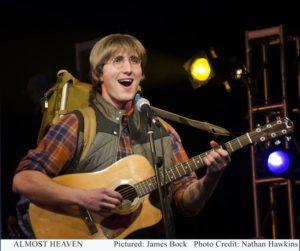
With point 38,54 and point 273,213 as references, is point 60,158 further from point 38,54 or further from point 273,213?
point 273,213

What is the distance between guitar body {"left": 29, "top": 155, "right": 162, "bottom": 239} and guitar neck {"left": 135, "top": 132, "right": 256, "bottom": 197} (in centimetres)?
3

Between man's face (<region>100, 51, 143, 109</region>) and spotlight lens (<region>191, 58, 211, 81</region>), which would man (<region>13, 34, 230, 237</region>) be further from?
spotlight lens (<region>191, 58, 211, 81</region>)

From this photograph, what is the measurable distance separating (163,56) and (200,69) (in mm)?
203

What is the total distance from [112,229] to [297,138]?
3.35ft

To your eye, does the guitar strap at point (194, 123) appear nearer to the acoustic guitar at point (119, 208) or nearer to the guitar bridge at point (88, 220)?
the acoustic guitar at point (119, 208)

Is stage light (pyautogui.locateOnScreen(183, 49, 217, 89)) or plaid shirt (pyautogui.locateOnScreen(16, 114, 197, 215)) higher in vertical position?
stage light (pyautogui.locateOnScreen(183, 49, 217, 89))

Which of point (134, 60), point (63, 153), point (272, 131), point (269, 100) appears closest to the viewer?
point (272, 131)

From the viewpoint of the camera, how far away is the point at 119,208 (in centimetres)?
306

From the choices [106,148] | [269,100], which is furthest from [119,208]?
[269,100]

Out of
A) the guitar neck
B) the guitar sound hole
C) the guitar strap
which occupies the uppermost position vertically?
the guitar strap

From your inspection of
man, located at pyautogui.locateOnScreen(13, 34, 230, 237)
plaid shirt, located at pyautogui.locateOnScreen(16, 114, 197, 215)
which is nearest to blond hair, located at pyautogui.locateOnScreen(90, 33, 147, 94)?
man, located at pyautogui.locateOnScreen(13, 34, 230, 237)

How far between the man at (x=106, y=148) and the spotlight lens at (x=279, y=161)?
0.43 metres

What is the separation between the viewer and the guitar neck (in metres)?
3.01

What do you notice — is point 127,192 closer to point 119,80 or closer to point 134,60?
point 119,80
